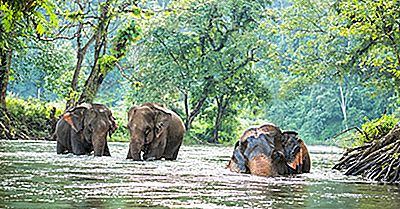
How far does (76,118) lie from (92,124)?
2.31 ft

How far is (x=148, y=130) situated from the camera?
54.2 ft

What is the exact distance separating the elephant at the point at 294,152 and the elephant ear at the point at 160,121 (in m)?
3.98

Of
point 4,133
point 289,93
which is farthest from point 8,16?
point 289,93

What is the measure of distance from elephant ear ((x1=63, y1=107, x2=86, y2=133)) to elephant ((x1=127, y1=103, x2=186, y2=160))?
170 centimetres

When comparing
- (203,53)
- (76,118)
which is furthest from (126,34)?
(76,118)

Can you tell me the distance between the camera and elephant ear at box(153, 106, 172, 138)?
663 inches

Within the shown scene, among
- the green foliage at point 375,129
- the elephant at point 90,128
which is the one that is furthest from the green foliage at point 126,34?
the green foliage at point 375,129

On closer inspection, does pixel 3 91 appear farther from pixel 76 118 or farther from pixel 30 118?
pixel 76 118

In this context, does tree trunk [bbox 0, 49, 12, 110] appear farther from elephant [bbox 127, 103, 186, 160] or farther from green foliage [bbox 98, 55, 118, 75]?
elephant [bbox 127, 103, 186, 160]

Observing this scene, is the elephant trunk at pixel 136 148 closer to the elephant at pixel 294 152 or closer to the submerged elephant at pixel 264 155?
the submerged elephant at pixel 264 155

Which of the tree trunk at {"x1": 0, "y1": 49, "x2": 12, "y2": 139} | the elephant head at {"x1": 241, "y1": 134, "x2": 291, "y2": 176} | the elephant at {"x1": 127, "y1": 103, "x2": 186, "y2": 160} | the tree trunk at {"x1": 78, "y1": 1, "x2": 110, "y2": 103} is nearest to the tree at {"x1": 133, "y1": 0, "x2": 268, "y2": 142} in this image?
the tree trunk at {"x1": 78, "y1": 1, "x2": 110, "y2": 103}

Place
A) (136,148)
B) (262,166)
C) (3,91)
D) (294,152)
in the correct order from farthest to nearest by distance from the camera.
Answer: (3,91) < (136,148) < (294,152) < (262,166)

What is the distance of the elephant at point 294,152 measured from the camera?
13248 mm

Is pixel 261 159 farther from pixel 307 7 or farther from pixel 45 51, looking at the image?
pixel 307 7
